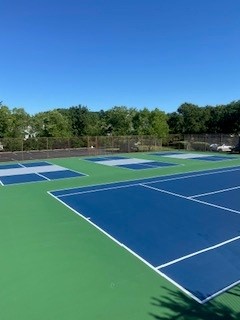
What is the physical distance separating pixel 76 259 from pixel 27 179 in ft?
36.4

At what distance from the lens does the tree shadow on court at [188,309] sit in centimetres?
435

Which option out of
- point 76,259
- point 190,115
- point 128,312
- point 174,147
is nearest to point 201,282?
point 128,312

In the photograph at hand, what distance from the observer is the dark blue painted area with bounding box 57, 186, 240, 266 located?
270 inches

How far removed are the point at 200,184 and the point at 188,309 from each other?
991 centimetres

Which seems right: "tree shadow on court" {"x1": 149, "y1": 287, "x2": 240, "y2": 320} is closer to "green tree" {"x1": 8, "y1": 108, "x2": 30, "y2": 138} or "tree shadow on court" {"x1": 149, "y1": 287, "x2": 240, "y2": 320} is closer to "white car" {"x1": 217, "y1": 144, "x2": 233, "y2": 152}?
"white car" {"x1": 217, "y1": 144, "x2": 233, "y2": 152}

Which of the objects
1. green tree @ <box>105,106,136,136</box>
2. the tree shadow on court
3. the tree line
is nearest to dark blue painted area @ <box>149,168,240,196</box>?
the tree shadow on court

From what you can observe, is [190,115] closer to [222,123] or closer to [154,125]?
[222,123]

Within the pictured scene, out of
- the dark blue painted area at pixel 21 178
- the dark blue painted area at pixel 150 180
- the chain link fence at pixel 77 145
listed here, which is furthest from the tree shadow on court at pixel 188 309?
the chain link fence at pixel 77 145

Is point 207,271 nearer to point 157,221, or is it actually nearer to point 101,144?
point 157,221

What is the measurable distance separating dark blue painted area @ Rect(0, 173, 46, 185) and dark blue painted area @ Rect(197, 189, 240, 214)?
8.93 metres

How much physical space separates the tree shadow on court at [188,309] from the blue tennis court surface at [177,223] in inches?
6.5

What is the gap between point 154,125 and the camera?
4747cm

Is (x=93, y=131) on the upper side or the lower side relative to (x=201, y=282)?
upper

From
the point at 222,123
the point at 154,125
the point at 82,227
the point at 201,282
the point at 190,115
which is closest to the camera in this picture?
the point at 201,282
